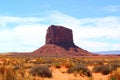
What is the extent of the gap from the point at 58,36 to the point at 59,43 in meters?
3.63

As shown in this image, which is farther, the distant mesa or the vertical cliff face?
the vertical cliff face

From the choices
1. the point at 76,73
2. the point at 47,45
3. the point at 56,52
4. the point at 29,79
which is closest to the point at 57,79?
the point at 76,73

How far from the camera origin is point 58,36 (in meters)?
154

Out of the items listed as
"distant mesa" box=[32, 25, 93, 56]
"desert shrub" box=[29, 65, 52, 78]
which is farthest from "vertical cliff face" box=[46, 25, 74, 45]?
"desert shrub" box=[29, 65, 52, 78]

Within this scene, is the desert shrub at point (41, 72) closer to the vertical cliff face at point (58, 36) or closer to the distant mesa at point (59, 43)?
the distant mesa at point (59, 43)

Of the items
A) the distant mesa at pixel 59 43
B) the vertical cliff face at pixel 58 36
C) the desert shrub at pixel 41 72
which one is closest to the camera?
the desert shrub at pixel 41 72

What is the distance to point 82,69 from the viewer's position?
73.4ft

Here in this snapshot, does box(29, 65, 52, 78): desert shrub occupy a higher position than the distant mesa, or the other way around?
the distant mesa

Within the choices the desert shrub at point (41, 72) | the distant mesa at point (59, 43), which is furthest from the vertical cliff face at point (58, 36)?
the desert shrub at point (41, 72)

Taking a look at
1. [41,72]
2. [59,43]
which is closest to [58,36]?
[59,43]

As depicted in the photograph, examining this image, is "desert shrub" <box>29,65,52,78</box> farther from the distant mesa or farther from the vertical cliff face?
the vertical cliff face

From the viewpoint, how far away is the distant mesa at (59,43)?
5738 inches

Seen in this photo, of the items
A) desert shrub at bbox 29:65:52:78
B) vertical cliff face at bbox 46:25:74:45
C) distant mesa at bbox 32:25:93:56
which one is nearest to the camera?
desert shrub at bbox 29:65:52:78

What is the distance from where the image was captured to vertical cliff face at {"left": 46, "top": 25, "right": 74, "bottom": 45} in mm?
153500
